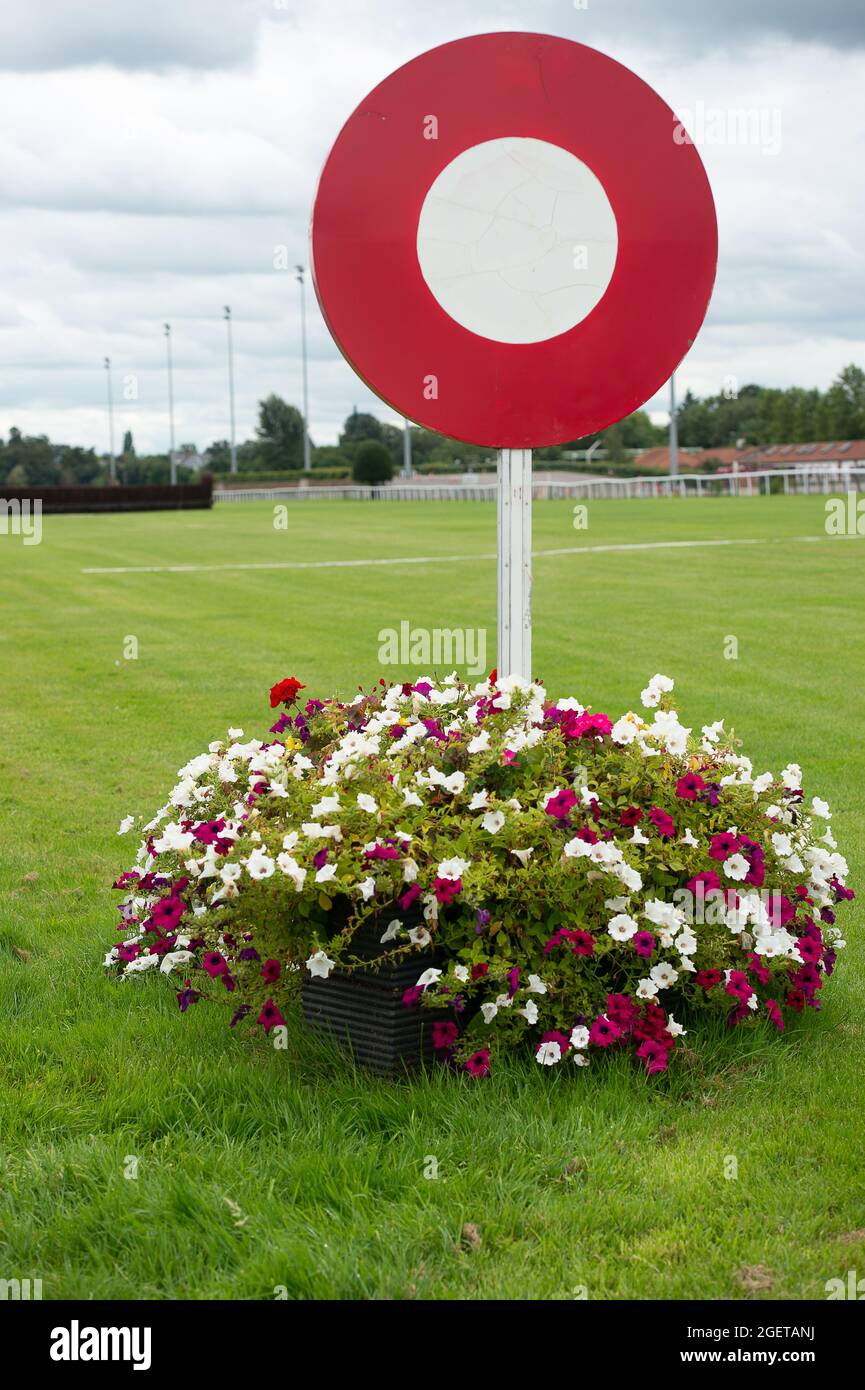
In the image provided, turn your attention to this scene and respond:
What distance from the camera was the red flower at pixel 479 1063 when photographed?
3.80 meters

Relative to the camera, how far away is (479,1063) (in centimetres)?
383

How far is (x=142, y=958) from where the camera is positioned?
4859mm

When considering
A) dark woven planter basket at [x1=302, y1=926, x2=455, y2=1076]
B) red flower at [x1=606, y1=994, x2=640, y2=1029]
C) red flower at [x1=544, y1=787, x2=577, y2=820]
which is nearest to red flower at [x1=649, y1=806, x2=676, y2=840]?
red flower at [x1=544, y1=787, x2=577, y2=820]

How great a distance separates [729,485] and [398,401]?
53.2 m

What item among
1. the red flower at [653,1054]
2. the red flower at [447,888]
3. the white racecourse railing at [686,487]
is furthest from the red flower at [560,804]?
the white racecourse railing at [686,487]

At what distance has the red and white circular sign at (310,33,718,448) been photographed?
4.32 m

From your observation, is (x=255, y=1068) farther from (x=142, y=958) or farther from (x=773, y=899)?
(x=773, y=899)

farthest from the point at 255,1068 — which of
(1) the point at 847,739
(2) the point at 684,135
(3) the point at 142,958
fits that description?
Result: (1) the point at 847,739

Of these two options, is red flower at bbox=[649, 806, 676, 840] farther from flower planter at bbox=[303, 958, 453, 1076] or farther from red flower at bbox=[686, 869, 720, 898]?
flower planter at bbox=[303, 958, 453, 1076]

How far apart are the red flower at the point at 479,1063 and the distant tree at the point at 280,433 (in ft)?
368

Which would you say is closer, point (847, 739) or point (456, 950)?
point (456, 950)

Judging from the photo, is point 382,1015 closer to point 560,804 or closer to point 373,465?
point 560,804

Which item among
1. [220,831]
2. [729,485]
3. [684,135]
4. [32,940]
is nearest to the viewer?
[220,831]

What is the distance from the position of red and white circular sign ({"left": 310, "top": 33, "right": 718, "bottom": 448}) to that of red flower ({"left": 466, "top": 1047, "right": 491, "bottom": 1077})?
1879 mm
